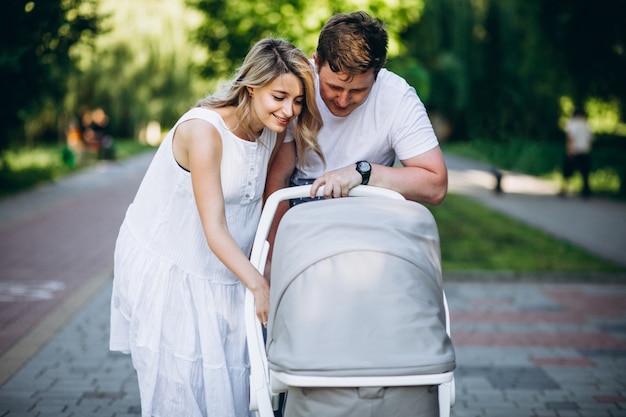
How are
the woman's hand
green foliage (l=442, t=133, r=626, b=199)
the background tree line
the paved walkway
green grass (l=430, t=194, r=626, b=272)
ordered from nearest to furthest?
the woman's hand → the paved walkway → green grass (l=430, t=194, r=626, b=272) → the background tree line → green foliage (l=442, t=133, r=626, b=199)

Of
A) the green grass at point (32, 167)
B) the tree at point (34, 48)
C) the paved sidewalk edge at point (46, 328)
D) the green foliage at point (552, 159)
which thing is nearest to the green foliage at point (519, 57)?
the green foliage at point (552, 159)

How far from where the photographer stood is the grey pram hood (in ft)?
7.52

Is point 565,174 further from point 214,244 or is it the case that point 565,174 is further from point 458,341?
point 214,244

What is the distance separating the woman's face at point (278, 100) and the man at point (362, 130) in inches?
8.0

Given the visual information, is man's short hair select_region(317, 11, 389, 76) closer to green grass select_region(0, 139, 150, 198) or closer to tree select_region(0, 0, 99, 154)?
tree select_region(0, 0, 99, 154)

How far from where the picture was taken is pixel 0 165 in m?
15.6

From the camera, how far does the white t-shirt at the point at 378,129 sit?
3139 millimetres

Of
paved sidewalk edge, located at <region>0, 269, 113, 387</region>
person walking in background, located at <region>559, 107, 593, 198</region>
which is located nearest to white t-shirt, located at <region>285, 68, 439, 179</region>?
paved sidewalk edge, located at <region>0, 269, 113, 387</region>

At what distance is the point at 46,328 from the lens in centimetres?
612

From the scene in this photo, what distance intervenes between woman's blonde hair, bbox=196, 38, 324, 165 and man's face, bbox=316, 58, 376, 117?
0.10 m

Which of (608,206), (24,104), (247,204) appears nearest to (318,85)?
(247,204)

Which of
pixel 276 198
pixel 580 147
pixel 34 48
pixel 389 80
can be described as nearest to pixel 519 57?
pixel 580 147

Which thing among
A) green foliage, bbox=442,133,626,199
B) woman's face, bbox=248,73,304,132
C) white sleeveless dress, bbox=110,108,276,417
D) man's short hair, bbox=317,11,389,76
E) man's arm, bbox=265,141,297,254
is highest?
man's short hair, bbox=317,11,389,76

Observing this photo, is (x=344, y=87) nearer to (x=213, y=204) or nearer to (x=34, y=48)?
(x=213, y=204)
